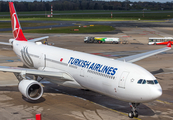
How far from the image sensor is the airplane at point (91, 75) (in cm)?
2188

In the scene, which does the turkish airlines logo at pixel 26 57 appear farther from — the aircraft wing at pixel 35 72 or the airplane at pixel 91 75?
the aircraft wing at pixel 35 72

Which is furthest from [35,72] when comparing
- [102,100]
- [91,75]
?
[102,100]

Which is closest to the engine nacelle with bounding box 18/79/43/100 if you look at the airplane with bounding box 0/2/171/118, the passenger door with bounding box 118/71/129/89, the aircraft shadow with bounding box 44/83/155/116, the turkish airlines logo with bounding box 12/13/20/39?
the airplane with bounding box 0/2/171/118

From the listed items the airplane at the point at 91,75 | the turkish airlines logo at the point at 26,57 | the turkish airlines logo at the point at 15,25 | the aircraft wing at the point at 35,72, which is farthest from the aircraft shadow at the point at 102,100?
the turkish airlines logo at the point at 15,25

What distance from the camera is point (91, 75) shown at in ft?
84.4

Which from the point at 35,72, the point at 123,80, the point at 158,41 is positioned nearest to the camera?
the point at 123,80

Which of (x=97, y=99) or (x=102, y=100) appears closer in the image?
(x=102, y=100)

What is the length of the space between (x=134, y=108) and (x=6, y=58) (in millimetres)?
36241

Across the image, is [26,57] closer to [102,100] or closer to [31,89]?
[31,89]

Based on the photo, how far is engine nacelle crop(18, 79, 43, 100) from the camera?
1021 inches

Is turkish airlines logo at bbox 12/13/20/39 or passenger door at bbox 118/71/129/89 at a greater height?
turkish airlines logo at bbox 12/13/20/39

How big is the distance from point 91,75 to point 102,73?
151 cm

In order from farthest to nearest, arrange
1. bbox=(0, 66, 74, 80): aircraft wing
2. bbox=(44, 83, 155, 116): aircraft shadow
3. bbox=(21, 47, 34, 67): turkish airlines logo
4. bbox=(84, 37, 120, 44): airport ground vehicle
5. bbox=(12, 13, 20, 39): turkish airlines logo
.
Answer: bbox=(84, 37, 120, 44): airport ground vehicle → bbox=(12, 13, 20, 39): turkish airlines logo → bbox=(21, 47, 34, 67): turkish airlines logo → bbox=(0, 66, 74, 80): aircraft wing → bbox=(44, 83, 155, 116): aircraft shadow

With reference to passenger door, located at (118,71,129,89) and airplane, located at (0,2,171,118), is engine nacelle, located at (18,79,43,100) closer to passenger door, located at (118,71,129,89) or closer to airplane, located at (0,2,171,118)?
airplane, located at (0,2,171,118)
